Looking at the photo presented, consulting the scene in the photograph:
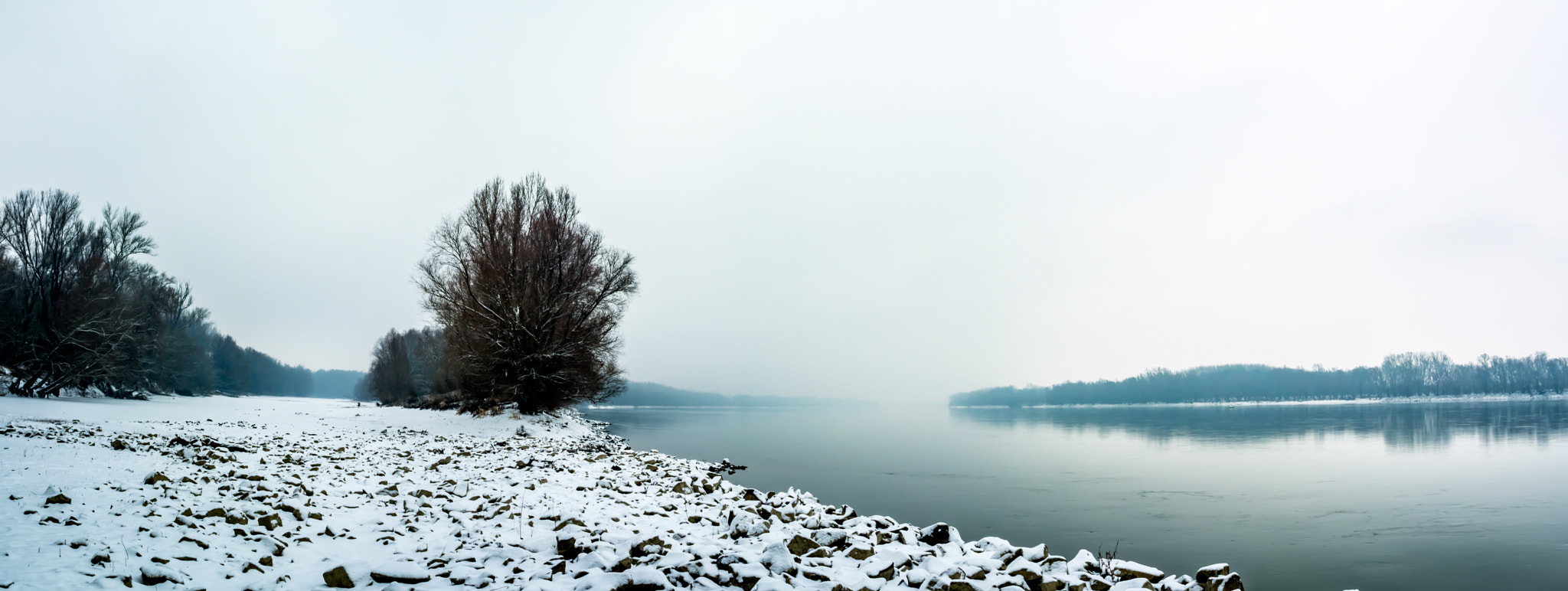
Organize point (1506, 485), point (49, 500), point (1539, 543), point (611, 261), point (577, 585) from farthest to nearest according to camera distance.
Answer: point (611, 261) < point (1506, 485) < point (1539, 543) < point (49, 500) < point (577, 585)

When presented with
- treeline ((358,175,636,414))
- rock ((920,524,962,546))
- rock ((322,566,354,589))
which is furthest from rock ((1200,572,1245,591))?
treeline ((358,175,636,414))

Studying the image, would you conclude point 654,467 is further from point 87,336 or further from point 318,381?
point 318,381

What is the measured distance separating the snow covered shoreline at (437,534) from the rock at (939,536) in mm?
27

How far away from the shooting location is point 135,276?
140 ft

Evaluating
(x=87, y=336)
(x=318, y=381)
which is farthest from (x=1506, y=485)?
(x=318, y=381)

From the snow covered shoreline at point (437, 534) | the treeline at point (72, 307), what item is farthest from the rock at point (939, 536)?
the treeline at point (72, 307)

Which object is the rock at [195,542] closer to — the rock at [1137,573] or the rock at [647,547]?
the rock at [647,547]

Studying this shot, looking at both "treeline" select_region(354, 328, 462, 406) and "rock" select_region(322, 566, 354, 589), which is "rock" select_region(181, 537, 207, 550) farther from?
"treeline" select_region(354, 328, 462, 406)

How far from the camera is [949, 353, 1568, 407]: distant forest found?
4045 inches

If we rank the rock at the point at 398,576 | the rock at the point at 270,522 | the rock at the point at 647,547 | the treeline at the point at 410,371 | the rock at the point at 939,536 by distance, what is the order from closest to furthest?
the rock at the point at 398,576 < the rock at the point at 647,547 < the rock at the point at 270,522 < the rock at the point at 939,536 < the treeline at the point at 410,371

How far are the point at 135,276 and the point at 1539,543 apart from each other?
210 feet

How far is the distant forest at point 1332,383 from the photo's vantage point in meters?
103

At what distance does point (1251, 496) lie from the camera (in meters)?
13.6

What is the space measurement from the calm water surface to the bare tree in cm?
442
